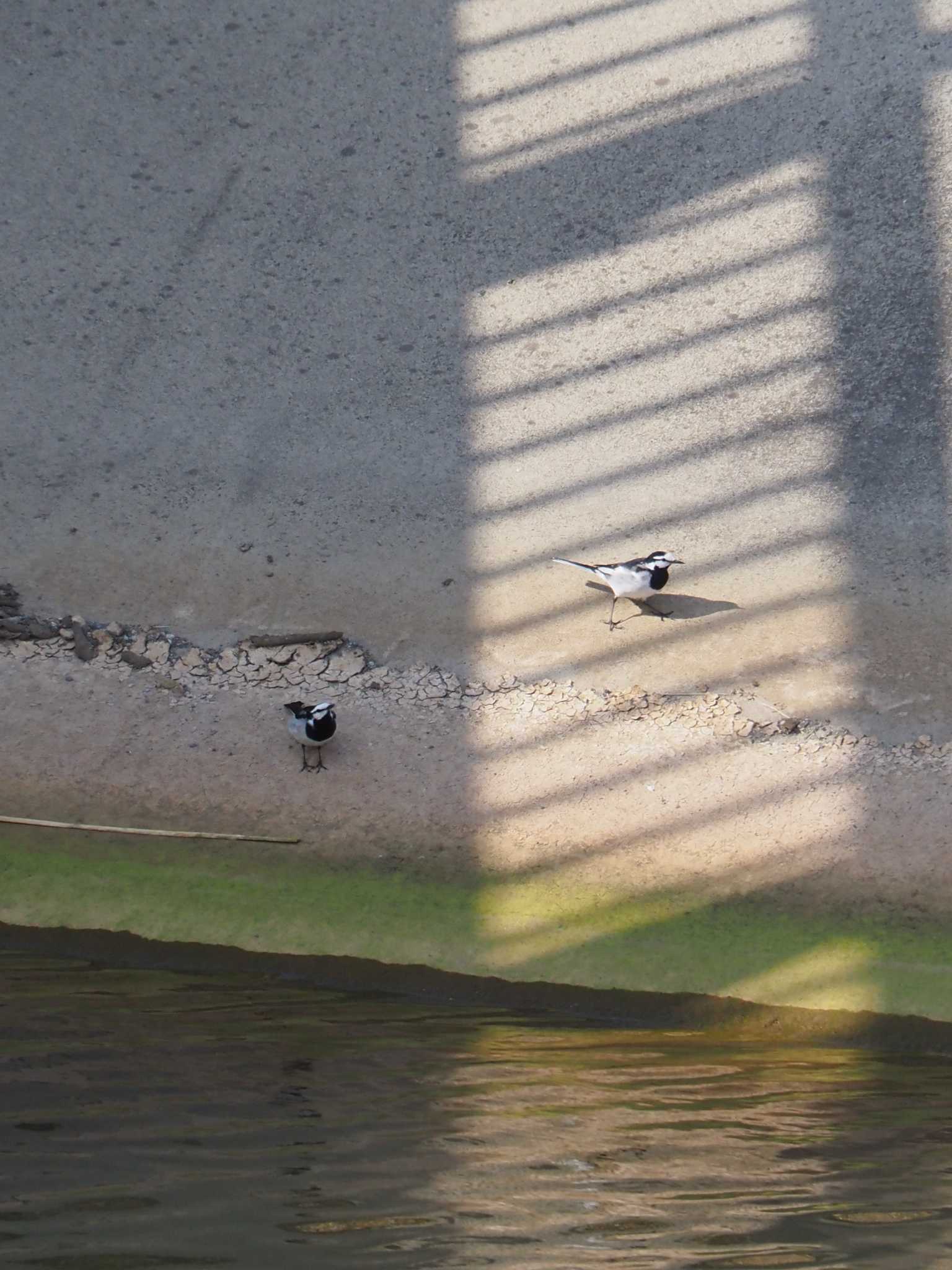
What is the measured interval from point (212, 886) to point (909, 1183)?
9.86 ft

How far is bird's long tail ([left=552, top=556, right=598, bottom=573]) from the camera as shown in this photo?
22.8 feet

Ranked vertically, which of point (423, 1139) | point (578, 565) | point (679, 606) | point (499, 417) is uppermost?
point (499, 417)

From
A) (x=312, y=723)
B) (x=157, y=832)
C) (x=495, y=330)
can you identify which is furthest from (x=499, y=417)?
(x=157, y=832)

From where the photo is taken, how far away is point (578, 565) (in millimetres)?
7098

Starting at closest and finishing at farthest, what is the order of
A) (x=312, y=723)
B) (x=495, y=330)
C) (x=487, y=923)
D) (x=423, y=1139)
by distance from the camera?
(x=423, y=1139) < (x=487, y=923) < (x=312, y=723) < (x=495, y=330)

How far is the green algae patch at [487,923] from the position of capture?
5.78m

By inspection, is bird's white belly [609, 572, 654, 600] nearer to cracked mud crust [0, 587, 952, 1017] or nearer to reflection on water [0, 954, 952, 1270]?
cracked mud crust [0, 587, 952, 1017]

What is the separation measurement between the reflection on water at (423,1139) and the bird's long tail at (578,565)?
227 cm

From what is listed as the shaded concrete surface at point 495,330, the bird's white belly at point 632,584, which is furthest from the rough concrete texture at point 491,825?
the bird's white belly at point 632,584

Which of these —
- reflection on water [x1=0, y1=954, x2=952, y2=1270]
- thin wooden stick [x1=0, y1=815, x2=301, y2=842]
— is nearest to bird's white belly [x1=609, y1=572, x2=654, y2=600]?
thin wooden stick [x1=0, y1=815, x2=301, y2=842]

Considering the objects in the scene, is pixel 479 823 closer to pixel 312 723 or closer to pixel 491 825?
pixel 491 825

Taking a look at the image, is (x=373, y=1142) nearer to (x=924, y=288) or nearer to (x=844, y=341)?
(x=844, y=341)

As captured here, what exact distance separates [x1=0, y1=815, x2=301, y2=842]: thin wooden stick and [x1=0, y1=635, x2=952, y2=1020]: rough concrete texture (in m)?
0.05

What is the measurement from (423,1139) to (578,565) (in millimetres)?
3107
